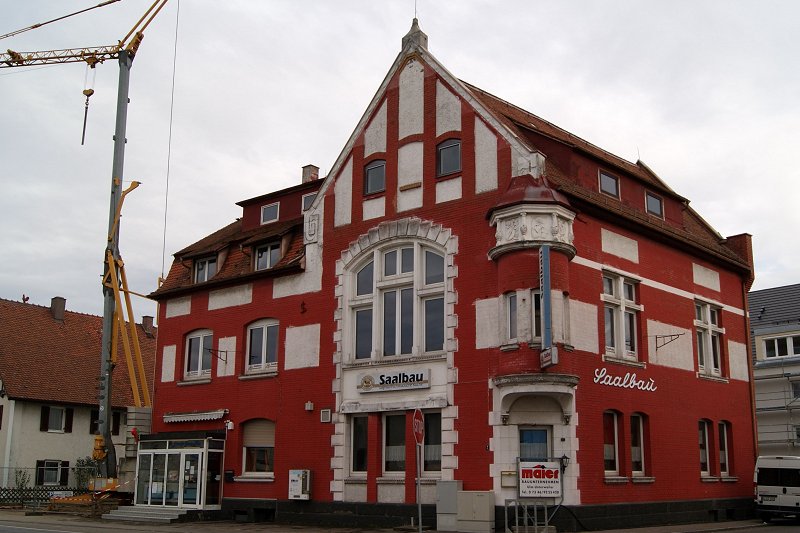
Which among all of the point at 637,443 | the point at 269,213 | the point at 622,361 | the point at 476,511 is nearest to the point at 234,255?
the point at 269,213

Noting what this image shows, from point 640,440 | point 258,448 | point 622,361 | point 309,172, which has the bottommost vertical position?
point 258,448

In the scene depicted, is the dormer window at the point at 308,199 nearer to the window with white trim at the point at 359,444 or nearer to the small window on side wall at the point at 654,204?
the window with white trim at the point at 359,444

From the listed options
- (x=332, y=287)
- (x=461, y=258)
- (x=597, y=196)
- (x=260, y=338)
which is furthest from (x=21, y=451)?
(x=597, y=196)

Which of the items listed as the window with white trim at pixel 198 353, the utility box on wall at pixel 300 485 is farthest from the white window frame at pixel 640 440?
the window with white trim at pixel 198 353

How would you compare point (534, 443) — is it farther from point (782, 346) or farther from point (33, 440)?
point (33, 440)

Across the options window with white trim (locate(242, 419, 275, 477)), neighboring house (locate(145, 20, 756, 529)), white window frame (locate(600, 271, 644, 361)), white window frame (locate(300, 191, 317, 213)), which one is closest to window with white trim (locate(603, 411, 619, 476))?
neighboring house (locate(145, 20, 756, 529))

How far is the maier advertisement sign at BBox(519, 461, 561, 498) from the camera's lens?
2242cm

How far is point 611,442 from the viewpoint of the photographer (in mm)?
26375

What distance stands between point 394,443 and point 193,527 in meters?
6.87

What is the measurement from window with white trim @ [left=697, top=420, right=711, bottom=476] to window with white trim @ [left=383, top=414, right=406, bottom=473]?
34.8ft

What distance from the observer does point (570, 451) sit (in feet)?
79.4

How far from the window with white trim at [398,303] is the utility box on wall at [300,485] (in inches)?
165

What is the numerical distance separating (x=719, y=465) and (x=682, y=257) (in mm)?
7389

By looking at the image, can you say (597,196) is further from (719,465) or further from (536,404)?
(719,465)
